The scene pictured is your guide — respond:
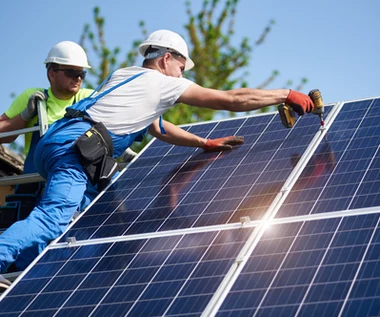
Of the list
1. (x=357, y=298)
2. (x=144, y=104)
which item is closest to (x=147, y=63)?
(x=144, y=104)

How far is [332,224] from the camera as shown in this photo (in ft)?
26.1

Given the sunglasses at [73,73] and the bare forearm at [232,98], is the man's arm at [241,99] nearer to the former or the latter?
the bare forearm at [232,98]

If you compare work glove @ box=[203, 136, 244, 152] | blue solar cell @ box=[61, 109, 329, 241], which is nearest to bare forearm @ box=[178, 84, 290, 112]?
blue solar cell @ box=[61, 109, 329, 241]

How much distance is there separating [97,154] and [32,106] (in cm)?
191

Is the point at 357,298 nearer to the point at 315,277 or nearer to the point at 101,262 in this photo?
the point at 315,277

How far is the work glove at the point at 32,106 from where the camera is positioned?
11219 millimetres

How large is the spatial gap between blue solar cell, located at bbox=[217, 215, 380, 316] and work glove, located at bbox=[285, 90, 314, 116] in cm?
215

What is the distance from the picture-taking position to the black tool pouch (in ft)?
31.8

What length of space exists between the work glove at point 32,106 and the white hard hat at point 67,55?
415mm

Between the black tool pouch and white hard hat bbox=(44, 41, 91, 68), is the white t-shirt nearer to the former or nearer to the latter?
the black tool pouch

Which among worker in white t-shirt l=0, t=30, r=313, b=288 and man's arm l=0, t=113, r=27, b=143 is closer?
worker in white t-shirt l=0, t=30, r=313, b=288

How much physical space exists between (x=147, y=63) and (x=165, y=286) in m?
3.51

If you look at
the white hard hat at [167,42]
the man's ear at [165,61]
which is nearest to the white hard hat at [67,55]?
the white hard hat at [167,42]

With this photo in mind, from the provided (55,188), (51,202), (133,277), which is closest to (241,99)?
(55,188)
